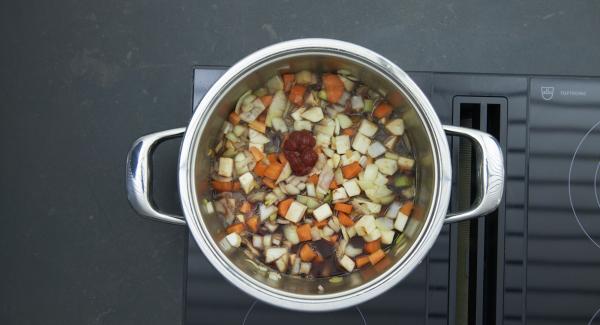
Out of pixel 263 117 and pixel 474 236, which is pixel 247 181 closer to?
pixel 263 117

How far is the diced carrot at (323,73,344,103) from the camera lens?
2.68 feet

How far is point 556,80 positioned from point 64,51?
39.1 inches

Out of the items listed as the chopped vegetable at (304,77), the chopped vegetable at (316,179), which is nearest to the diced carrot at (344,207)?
the chopped vegetable at (316,179)

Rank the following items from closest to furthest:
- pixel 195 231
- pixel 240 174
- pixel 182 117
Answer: pixel 195 231 → pixel 240 174 → pixel 182 117

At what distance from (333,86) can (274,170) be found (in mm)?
178

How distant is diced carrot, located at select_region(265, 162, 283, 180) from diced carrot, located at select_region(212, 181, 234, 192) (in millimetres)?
68

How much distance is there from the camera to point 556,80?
0.91m

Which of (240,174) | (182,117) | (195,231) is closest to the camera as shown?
(195,231)

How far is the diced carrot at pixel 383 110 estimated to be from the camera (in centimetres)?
82

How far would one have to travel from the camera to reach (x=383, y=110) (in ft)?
→ 2.72

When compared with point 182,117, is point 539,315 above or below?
below

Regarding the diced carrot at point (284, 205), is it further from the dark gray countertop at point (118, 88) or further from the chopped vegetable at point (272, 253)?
the dark gray countertop at point (118, 88)

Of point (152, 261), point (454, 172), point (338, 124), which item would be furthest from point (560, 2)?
point (152, 261)

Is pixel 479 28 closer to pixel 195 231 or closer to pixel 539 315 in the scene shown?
pixel 539 315
